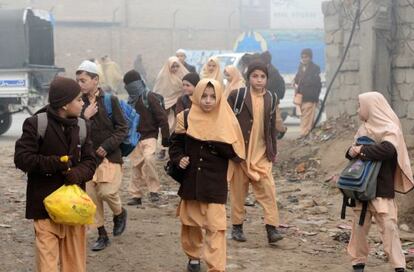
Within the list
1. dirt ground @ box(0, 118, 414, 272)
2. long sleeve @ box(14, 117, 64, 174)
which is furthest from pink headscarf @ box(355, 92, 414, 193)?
long sleeve @ box(14, 117, 64, 174)

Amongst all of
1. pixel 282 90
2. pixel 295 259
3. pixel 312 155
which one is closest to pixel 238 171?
pixel 295 259

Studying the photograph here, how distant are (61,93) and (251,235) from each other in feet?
10.4

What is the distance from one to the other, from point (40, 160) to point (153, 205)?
4.31 metres

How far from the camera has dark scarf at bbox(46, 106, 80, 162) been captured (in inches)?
177

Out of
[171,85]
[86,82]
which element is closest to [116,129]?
[86,82]

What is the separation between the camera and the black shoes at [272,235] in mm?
6617

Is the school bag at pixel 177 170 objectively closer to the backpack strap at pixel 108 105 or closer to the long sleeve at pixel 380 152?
the backpack strap at pixel 108 105

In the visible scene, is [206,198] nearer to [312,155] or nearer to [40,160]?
[40,160]

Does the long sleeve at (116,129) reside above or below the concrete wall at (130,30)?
below

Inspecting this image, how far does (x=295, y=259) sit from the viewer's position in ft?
20.4

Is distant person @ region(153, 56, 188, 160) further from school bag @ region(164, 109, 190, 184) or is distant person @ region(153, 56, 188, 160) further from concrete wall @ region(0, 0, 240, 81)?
concrete wall @ region(0, 0, 240, 81)

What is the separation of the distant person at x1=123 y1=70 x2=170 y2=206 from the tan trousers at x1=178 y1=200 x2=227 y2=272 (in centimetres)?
225

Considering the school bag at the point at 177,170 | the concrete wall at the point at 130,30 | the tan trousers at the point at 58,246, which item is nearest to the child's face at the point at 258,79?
the school bag at the point at 177,170

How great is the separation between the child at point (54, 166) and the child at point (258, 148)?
2.27 m
